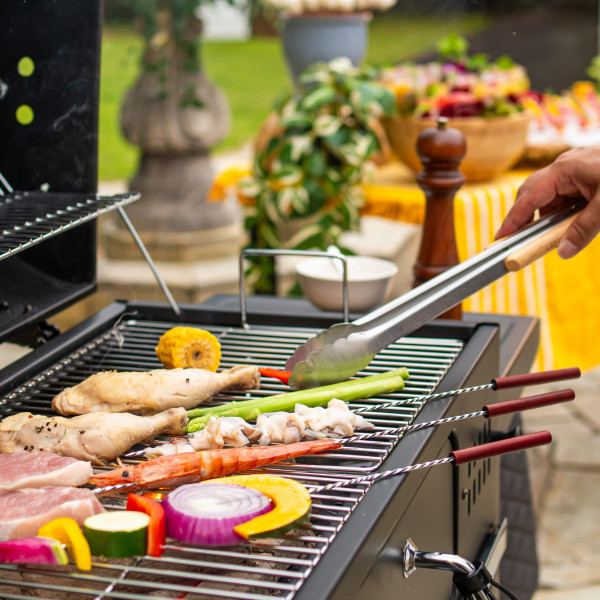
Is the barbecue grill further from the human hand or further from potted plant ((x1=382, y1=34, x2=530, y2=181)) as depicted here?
potted plant ((x1=382, y1=34, x2=530, y2=181))

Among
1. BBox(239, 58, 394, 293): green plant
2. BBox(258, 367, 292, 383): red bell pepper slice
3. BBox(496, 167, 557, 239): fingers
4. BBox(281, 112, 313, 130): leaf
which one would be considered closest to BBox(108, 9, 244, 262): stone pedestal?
BBox(239, 58, 394, 293): green plant

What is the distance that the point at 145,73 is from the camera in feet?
19.9

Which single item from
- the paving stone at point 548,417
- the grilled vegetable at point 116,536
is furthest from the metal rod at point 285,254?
the paving stone at point 548,417

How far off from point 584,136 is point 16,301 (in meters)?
2.78

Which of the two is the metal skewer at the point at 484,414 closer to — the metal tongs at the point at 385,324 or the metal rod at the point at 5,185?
the metal tongs at the point at 385,324

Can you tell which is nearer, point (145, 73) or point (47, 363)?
point (47, 363)

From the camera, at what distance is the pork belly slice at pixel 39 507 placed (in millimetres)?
1083

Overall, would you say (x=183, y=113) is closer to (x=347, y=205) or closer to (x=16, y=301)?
(x=347, y=205)

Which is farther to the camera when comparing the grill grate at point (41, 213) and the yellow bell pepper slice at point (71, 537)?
the grill grate at point (41, 213)

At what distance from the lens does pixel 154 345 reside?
6.02ft

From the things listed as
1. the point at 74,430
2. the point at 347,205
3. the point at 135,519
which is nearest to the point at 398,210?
the point at 347,205

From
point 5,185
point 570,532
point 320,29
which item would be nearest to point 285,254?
point 5,185

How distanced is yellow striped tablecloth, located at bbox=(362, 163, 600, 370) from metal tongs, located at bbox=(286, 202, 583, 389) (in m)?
1.66

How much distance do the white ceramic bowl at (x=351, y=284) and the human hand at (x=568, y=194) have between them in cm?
39
